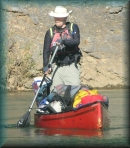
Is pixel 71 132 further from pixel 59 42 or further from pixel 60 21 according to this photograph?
pixel 60 21

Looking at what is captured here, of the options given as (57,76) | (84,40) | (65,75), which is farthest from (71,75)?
(84,40)

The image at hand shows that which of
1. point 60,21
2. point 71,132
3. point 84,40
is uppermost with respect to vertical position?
point 60,21

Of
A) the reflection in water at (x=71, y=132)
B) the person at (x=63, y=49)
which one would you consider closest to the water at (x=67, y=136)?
the reflection in water at (x=71, y=132)

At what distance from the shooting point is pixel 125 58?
57.3ft

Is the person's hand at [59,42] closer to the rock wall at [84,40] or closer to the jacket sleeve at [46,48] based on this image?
the jacket sleeve at [46,48]

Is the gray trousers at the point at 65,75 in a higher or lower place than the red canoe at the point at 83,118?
higher

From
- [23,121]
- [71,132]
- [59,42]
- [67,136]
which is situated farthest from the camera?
[23,121]

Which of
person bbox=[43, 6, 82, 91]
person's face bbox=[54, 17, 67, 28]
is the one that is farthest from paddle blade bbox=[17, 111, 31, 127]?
person's face bbox=[54, 17, 67, 28]

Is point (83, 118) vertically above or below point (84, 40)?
below

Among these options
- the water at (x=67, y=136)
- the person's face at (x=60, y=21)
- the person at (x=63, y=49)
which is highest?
the person's face at (x=60, y=21)

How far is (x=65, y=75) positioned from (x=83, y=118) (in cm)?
105

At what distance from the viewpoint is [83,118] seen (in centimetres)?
853

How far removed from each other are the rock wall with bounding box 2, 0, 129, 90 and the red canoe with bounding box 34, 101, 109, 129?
7.09 meters

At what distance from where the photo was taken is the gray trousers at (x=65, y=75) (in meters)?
9.31
